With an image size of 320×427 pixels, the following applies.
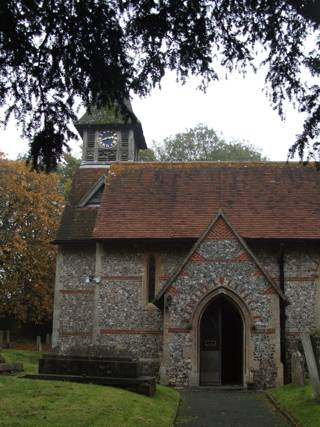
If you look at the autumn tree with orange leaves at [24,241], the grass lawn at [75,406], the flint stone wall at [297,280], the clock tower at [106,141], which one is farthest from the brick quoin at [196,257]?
the autumn tree with orange leaves at [24,241]

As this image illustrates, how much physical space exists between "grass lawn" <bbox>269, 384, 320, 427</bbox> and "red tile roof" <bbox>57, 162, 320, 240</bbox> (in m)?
7.04

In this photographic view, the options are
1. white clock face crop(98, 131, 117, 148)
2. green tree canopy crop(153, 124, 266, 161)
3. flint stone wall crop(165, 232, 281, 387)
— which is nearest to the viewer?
flint stone wall crop(165, 232, 281, 387)

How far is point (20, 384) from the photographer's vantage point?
1182 cm

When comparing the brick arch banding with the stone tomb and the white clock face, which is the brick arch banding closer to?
the stone tomb

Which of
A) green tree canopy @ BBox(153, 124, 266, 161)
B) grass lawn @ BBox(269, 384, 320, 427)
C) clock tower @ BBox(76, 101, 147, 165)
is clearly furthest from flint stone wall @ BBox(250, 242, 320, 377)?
green tree canopy @ BBox(153, 124, 266, 161)

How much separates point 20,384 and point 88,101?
732 centimetres

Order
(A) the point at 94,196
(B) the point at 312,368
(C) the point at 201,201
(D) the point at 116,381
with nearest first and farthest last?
(B) the point at 312,368, (D) the point at 116,381, (C) the point at 201,201, (A) the point at 94,196

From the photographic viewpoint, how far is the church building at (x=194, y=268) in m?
17.4

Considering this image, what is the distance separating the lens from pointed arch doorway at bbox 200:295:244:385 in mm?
18000

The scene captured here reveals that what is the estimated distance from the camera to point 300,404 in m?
11.6

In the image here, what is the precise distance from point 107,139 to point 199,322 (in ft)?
46.5

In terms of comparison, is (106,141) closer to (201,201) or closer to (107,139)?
(107,139)

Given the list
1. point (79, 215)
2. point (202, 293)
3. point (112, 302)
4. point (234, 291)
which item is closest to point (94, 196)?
point (79, 215)

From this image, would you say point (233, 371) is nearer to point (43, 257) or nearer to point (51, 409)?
point (51, 409)
